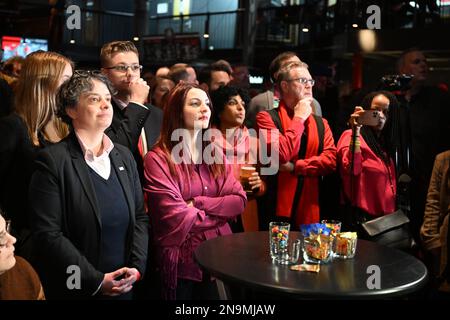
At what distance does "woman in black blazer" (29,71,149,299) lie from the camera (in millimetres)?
2215

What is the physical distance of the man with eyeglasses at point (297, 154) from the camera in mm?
3396

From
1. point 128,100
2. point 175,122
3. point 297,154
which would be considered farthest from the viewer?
point 297,154

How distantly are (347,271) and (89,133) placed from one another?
4.16 ft

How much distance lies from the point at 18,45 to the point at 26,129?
901 centimetres

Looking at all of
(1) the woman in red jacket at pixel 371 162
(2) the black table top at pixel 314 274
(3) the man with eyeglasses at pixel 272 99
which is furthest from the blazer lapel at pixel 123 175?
(3) the man with eyeglasses at pixel 272 99

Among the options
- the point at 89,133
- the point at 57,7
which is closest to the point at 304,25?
the point at 57,7

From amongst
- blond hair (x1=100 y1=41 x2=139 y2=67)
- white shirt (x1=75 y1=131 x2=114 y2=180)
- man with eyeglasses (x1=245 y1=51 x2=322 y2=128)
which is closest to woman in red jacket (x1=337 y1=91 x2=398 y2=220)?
man with eyeglasses (x1=245 y1=51 x2=322 y2=128)

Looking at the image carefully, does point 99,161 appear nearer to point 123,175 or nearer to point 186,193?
point 123,175

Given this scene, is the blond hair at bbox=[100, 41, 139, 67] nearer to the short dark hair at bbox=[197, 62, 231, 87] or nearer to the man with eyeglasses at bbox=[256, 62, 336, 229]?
the man with eyeglasses at bbox=[256, 62, 336, 229]

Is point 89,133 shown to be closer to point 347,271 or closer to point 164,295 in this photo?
point 164,295

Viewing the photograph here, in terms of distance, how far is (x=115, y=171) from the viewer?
2410mm

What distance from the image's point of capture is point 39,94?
105 inches

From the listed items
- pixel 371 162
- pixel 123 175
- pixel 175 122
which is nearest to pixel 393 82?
pixel 371 162

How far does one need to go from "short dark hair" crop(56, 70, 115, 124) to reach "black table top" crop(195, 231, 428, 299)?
88 centimetres
